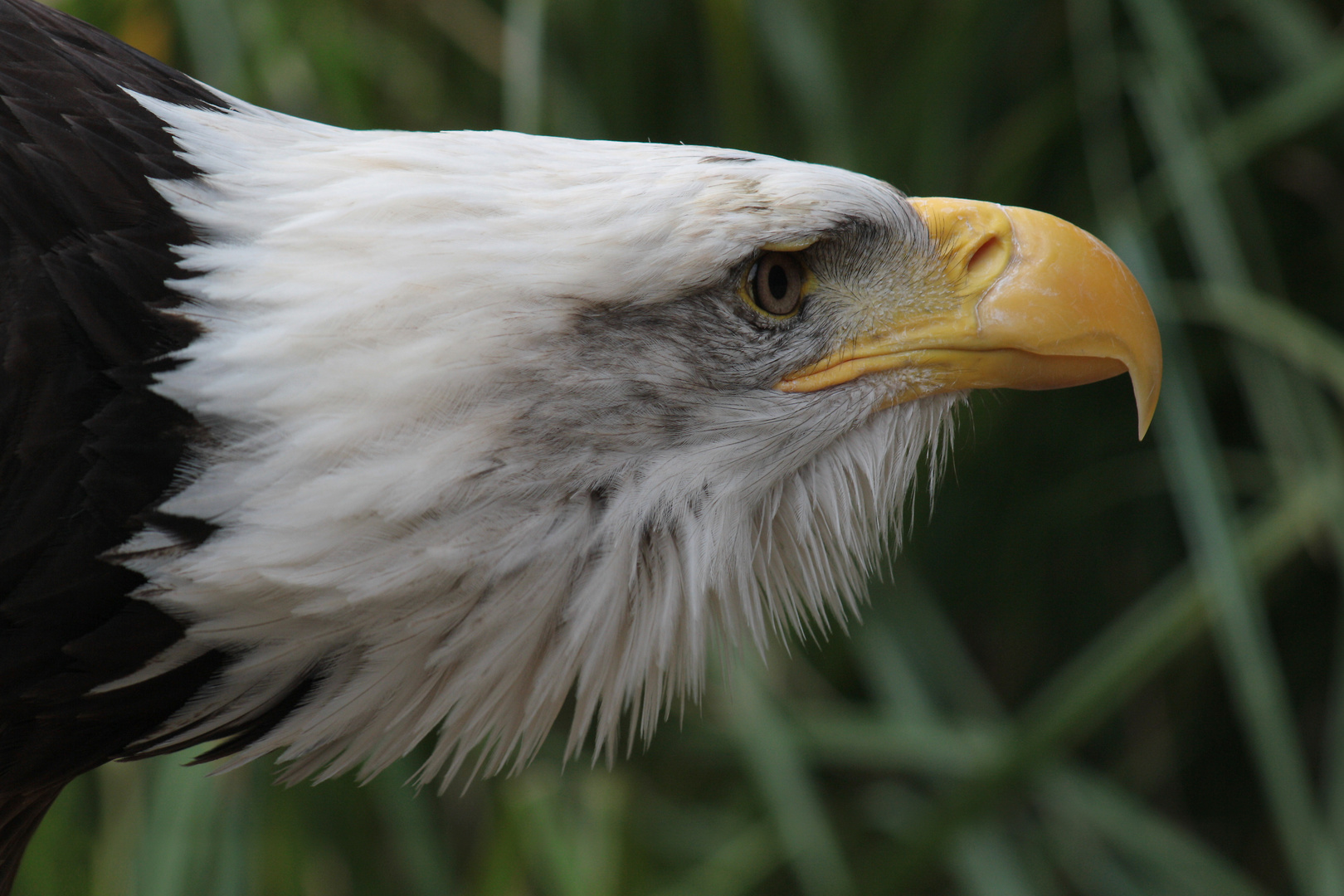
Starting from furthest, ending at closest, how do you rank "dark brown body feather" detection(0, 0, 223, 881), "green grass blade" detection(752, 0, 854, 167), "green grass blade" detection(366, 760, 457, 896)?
"green grass blade" detection(752, 0, 854, 167), "green grass blade" detection(366, 760, 457, 896), "dark brown body feather" detection(0, 0, 223, 881)

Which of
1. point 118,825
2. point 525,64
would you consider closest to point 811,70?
point 525,64

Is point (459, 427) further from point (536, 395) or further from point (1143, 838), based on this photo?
point (1143, 838)

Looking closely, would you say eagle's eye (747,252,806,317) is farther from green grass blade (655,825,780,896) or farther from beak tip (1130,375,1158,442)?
green grass blade (655,825,780,896)

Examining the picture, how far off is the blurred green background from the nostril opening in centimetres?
79

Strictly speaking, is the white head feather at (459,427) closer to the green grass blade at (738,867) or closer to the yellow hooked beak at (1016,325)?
the yellow hooked beak at (1016,325)

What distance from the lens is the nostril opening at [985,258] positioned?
121 cm

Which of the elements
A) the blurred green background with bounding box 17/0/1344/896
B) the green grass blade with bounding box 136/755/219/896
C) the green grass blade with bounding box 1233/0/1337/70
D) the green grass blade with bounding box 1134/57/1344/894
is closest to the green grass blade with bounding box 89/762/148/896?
the blurred green background with bounding box 17/0/1344/896

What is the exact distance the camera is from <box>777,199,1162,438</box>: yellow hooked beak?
1166 mm

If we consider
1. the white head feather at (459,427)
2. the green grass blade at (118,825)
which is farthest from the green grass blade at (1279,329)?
the green grass blade at (118,825)

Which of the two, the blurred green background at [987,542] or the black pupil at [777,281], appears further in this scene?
the blurred green background at [987,542]

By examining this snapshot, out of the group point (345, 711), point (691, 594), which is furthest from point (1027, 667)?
point (345, 711)

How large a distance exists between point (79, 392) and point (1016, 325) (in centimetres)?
87

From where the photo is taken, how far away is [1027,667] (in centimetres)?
302

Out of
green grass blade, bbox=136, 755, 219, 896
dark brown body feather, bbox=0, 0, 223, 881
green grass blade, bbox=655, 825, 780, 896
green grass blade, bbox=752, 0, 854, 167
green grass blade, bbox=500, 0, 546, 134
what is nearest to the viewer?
dark brown body feather, bbox=0, 0, 223, 881
